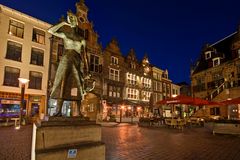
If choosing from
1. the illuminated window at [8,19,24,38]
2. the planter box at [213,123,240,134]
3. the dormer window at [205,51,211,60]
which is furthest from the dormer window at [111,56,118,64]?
the planter box at [213,123,240,134]

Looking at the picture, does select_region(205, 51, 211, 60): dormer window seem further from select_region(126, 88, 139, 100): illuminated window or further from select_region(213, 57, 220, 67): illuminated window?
select_region(126, 88, 139, 100): illuminated window

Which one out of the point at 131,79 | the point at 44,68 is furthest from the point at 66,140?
the point at 131,79

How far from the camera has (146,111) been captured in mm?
35406

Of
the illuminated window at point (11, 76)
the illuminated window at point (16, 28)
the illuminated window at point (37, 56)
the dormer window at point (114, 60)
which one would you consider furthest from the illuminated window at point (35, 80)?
the dormer window at point (114, 60)

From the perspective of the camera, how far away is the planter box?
1168 cm

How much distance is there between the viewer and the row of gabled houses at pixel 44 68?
2028 cm

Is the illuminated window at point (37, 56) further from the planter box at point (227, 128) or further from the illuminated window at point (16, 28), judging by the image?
the planter box at point (227, 128)

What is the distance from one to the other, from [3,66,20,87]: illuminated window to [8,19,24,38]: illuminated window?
169 inches

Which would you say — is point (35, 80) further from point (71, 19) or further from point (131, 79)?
point (71, 19)

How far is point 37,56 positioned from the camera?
898 inches

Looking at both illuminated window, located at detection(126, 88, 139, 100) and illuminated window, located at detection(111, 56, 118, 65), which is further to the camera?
illuminated window, located at detection(126, 88, 139, 100)

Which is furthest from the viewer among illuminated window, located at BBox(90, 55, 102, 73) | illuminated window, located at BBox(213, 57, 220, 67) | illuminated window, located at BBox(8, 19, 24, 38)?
illuminated window, located at BBox(213, 57, 220, 67)

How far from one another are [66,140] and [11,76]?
19.7m

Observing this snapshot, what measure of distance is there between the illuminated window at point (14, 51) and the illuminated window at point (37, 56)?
1519 mm
